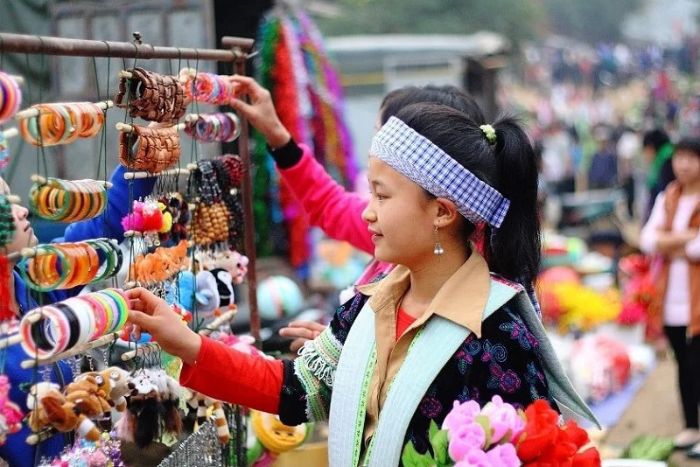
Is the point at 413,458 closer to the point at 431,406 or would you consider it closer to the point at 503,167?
the point at 431,406

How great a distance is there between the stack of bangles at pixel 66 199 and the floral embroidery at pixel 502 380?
35.4 inches

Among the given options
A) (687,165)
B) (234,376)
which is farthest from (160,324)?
(687,165)

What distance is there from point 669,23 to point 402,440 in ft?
181

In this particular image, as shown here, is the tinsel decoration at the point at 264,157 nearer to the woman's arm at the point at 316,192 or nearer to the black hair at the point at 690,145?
the black hair at the point at 690,145

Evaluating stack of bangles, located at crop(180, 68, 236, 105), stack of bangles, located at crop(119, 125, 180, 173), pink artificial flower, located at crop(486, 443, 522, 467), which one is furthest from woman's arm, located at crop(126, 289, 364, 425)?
stack of bangles, located at crop(180, 68, 236, 105)

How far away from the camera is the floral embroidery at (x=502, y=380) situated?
1994mm

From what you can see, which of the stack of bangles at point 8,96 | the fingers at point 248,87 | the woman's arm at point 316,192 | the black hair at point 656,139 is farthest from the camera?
the black hair at point 656,139

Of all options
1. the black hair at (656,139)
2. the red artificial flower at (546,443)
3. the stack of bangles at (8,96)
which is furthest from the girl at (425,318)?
the black hair at (656,139)

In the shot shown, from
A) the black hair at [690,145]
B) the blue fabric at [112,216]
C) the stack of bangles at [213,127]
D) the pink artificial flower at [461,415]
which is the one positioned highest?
the stack of bangles at [213,127]

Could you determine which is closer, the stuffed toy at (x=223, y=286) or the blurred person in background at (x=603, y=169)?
the stuffed toy at (x=223, y=286)

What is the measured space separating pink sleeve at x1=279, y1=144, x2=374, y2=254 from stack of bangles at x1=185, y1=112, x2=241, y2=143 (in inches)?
11.6

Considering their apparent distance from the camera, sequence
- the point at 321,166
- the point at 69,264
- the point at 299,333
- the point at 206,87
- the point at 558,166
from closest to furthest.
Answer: the point at 69,264, the point at 206,87, the point at 299,333, the point at 321,166, the point at 558,166

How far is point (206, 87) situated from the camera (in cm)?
243

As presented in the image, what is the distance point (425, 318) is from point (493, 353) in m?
0.17
